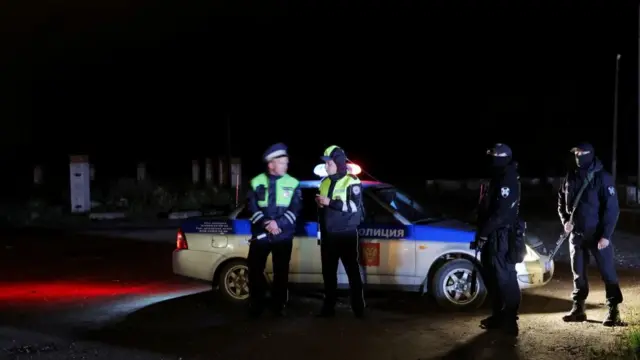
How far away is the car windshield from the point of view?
845 centimetres

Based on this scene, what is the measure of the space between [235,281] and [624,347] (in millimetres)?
4360

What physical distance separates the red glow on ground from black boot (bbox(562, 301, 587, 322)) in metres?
5.15

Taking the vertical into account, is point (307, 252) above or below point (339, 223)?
below

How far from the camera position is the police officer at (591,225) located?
7.18 metres

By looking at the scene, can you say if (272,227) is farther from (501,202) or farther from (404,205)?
(501,202)

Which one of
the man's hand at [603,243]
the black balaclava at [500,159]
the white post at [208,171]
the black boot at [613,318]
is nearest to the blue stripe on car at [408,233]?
the black balaclava at [500,159]

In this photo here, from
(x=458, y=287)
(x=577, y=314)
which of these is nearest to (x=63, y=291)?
(x=458, y=287)

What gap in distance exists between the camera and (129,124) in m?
63.6

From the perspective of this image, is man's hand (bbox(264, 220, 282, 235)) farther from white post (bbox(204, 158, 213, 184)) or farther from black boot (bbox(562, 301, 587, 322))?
white post (bbox(204, 158, 213, 184))

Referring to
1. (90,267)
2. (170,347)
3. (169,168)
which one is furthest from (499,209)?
(169,168)

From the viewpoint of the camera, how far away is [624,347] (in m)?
6.01

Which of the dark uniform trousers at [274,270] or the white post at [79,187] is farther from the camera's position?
the white post at [79,187]

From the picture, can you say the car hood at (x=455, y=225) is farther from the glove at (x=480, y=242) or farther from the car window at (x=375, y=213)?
the glove at (x=480, y=242)

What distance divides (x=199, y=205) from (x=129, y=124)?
43928mm
